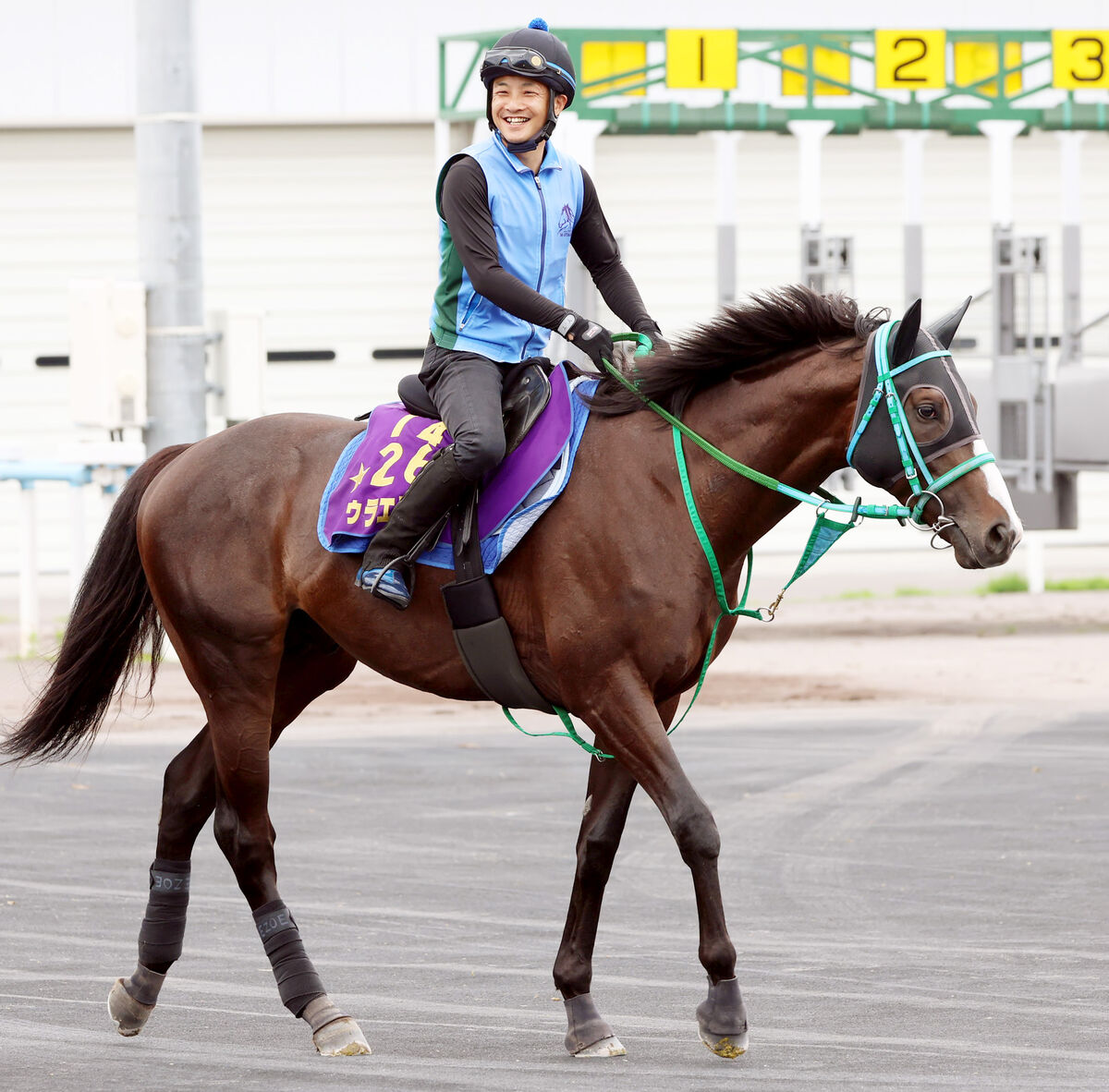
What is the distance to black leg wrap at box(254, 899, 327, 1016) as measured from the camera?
559 cm

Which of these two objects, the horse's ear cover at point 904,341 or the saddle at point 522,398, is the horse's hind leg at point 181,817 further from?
the horse's ear cover at point 904,341

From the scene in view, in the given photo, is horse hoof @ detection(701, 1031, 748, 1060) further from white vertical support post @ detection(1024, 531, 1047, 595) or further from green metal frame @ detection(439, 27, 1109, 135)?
white vertical support post @ detection(1024, 531, 1047, 595)

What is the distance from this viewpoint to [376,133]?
75.1ft

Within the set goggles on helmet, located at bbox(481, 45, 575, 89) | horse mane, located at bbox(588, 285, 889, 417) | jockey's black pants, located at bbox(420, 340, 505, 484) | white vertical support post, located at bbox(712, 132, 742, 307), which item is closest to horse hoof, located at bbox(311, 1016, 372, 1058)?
jockey's black pants, located at bbox(420, 340, 505, 484)

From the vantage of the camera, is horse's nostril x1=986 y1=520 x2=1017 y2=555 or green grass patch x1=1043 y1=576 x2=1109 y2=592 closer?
horse's nostril x1=986 y1=520 x2=1017 y2=555

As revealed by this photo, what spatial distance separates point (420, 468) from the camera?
572cm

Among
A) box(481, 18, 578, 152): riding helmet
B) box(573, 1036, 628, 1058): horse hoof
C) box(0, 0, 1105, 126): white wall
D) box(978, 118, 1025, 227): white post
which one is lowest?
box(573, 1036, 628, 1058): horse hoof

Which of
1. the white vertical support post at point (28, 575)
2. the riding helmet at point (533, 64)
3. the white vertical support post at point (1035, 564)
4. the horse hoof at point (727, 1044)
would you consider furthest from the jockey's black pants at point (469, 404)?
the white vertical support post at point (1035, 564)

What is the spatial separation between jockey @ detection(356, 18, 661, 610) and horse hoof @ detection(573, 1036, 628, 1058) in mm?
1350

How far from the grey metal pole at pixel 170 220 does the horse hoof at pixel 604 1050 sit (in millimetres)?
9509

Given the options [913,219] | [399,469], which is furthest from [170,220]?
[399,469]

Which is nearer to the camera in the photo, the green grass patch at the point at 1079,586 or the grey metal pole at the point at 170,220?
the grey metal pole at the point at 170,220

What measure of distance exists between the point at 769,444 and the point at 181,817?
2186 millimetres

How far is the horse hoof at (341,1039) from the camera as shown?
539 cm
